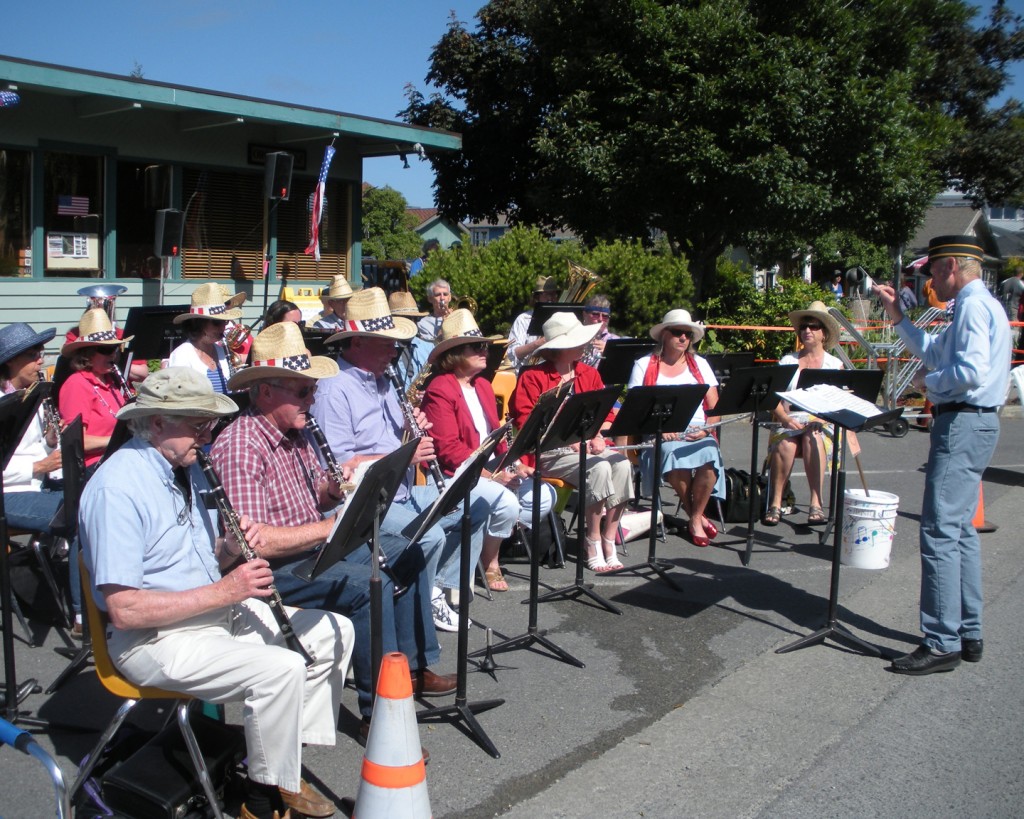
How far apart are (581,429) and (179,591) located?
2725mm

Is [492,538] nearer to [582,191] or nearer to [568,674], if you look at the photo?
[568,674]

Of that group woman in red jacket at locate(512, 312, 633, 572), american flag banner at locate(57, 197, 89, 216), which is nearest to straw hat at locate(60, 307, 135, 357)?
woman in red jacket at locate(512, 312, 633, 572)

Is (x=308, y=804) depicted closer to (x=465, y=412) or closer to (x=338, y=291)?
(x=465, y=412)

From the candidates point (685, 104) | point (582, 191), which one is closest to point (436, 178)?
point (582, 191)

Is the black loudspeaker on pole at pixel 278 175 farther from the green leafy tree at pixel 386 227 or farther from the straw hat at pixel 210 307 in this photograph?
the green leafy tree at pixel 386 227

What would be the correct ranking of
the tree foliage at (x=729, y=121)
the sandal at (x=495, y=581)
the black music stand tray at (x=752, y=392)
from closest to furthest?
the sandal at (x=495, y=581) < the black music stand tray at (x=752, y=392) < the tree foliage at (x=729, y=121)

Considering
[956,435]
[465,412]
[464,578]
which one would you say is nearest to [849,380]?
[956,435]

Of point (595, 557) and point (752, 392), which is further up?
point (752, 392)

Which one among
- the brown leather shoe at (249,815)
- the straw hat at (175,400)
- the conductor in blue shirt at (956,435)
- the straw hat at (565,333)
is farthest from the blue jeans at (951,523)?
the straw hat at (175,400)

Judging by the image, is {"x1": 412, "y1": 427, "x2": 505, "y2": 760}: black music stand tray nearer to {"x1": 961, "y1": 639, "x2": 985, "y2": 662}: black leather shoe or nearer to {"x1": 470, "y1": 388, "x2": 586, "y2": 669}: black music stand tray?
{"x1": 470, "y1": 388, "x2": 586, "y2": 669}: black music stand tray

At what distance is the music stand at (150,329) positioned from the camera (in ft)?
25.2

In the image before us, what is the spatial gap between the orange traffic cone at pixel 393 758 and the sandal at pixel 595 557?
12.0 ft

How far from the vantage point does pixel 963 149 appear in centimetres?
3341

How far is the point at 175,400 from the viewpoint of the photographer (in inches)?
141
